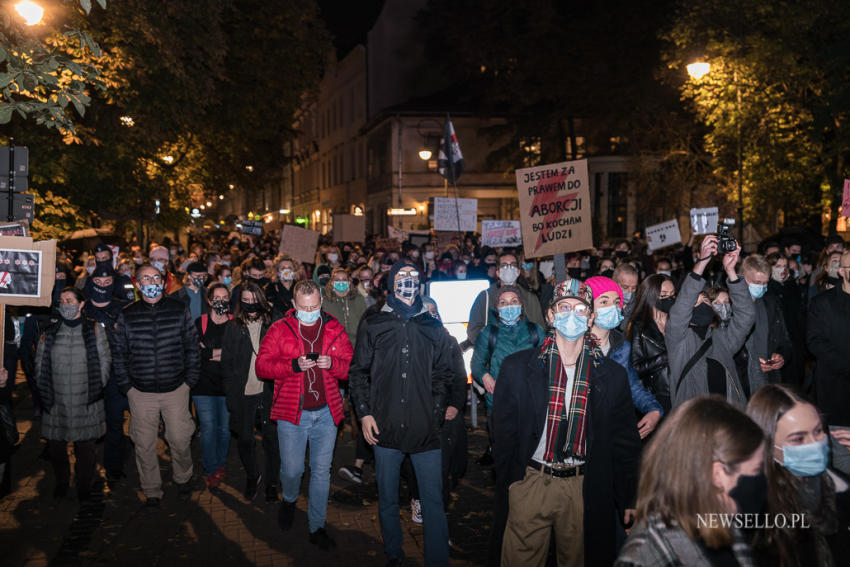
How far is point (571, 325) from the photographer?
13.7ft

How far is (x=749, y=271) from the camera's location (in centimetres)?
638

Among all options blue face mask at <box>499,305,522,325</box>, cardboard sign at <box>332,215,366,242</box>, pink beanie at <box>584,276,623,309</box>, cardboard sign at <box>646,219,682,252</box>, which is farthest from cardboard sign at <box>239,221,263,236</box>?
pink beanie at <box>584,276,623,309</box>

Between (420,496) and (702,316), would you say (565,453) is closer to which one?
(420,496)

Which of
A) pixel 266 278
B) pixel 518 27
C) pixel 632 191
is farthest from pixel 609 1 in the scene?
pixel 266 278

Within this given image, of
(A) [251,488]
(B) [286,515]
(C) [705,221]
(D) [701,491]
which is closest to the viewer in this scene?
(D) [701,491]

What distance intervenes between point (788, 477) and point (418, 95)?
2102 inches

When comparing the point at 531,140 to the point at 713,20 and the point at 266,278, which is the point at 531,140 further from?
the point at 266,278

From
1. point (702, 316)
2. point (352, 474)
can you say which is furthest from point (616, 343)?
point (352, 474)

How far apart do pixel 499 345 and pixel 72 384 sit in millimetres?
3967

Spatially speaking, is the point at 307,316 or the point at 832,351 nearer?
the point at 307,316

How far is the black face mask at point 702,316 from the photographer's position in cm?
511

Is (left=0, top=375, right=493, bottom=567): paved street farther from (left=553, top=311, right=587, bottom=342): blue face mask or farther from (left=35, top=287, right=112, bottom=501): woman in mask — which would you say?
(left=553, top=311, right=587, bottom=342): blue face mask

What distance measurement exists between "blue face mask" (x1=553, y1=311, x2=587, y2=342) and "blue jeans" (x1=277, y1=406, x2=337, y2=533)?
8.22 feet

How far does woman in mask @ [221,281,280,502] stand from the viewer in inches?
268
